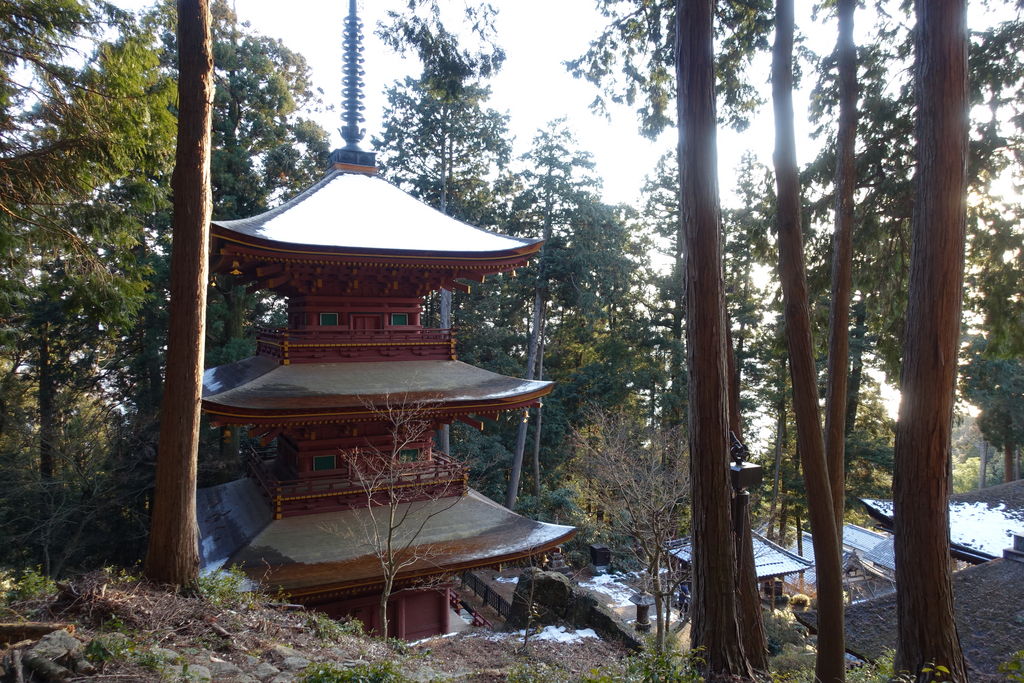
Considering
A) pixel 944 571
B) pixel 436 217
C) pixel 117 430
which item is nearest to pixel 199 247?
pixel 436 217

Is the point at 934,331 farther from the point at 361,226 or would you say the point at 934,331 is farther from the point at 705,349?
the point at 361,226

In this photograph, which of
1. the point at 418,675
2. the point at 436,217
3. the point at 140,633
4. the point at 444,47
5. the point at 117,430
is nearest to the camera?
the point at 140,633

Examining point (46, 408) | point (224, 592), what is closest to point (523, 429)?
point (46, 408)

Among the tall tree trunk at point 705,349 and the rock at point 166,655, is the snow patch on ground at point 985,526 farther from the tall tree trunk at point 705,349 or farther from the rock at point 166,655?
the rock at point 166,655

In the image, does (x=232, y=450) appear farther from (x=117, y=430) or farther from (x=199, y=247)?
(x=199, y=247)

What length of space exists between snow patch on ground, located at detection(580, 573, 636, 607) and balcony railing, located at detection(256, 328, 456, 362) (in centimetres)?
969

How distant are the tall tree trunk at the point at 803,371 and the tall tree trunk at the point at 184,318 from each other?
19.0 ft

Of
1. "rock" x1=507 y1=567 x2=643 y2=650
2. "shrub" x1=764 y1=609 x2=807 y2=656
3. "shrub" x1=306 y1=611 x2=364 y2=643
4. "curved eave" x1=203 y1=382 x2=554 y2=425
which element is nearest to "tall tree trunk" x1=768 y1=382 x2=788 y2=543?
"shrub" x1=764 y1=609 x2=807 y2=656

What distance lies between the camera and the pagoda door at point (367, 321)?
920 centimetres

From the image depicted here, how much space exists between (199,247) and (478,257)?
417cm

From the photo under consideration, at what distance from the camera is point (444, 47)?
6.60 meters

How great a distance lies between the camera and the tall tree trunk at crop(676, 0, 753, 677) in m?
4.40

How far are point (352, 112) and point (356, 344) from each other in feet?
18.2

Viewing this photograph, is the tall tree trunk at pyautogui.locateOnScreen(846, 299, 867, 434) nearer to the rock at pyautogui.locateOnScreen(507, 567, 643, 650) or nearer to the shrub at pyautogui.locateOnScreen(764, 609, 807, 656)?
the shrub at pyautogui.locateOnScreen(764, 609, 807, 656)
